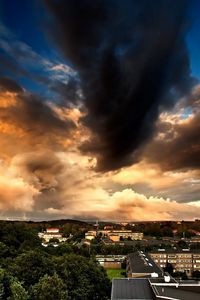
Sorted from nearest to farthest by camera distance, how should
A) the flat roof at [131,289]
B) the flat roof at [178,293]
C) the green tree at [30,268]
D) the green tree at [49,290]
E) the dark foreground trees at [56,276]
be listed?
the flat roof at [178,293] < the flat roof at [131,289] < the green tree at [49,290] < the dark foreground trees at [56,276] < the green tree at [30,268]

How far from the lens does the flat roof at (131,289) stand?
130 ft

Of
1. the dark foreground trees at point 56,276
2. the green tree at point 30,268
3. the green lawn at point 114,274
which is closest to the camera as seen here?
the dark foreground trees at point 56,276

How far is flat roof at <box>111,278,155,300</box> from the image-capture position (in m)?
39.5

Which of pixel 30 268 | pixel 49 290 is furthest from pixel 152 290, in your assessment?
pixel 30 268

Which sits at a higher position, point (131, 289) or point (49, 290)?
point (131, 289)

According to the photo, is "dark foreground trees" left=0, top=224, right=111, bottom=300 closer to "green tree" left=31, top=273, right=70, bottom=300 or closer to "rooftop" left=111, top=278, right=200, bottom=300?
"green tree" left=31, top=273, right=70, bottom=300

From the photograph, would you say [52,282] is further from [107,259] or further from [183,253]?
[183,253]

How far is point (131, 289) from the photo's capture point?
42.4 metres

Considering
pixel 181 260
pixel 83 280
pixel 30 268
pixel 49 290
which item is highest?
pixel 181 260

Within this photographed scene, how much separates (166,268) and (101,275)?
52.7 metres

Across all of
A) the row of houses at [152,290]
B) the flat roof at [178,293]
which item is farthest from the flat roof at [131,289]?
the flat roof at [178,293]

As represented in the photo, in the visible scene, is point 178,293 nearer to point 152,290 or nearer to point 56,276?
point 152,290

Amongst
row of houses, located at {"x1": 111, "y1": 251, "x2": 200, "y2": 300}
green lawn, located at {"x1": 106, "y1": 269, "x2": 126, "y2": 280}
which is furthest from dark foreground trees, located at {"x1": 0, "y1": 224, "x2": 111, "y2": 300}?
green lawn, located at {"x1": 106, "y1": 269, "x2": 126, "y2": 280}

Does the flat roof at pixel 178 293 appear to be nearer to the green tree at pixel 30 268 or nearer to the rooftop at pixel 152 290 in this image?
the rooftop at pixel 152 290
